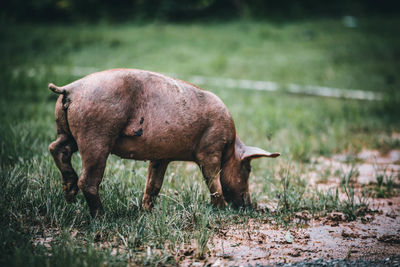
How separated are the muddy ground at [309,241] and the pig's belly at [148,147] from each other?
3.03 ft

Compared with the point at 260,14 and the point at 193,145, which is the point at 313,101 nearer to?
the point at 193,145

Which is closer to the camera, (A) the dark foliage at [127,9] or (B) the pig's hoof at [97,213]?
(B) the pig's hoof at [97,213]

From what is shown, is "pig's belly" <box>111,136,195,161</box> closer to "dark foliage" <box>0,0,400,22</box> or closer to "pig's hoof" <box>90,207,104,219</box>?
"pig's hoof" <box>90,207,104,219</box>

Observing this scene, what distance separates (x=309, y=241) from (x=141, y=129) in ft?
6.37

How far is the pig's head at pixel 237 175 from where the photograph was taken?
156 inches

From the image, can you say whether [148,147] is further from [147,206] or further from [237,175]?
[237,175]

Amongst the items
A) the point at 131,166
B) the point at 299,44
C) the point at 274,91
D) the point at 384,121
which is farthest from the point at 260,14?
the point at 131,166

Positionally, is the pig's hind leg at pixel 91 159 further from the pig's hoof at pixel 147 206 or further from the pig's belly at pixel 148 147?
the pig's hoof at pixel 147 206

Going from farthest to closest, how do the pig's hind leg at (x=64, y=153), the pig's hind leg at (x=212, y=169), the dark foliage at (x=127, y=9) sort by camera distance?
the dark foliage at (x=127, y=9), the pig's hind leg at (x=212, y=169), the pig's hind leg at (x=64, y=153)

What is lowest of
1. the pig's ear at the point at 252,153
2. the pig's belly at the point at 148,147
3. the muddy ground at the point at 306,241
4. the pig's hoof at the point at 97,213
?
the muddy ground at the point at 306,241

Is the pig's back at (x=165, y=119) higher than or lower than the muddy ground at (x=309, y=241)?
higher

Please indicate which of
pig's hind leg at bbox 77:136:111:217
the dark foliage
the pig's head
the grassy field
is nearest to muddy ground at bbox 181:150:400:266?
the grassy field

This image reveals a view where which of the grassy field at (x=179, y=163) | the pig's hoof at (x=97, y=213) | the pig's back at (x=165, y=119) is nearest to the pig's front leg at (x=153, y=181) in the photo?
the grassy field at (x=179, y=163)

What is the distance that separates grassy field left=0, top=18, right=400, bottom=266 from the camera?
10.5 ft
